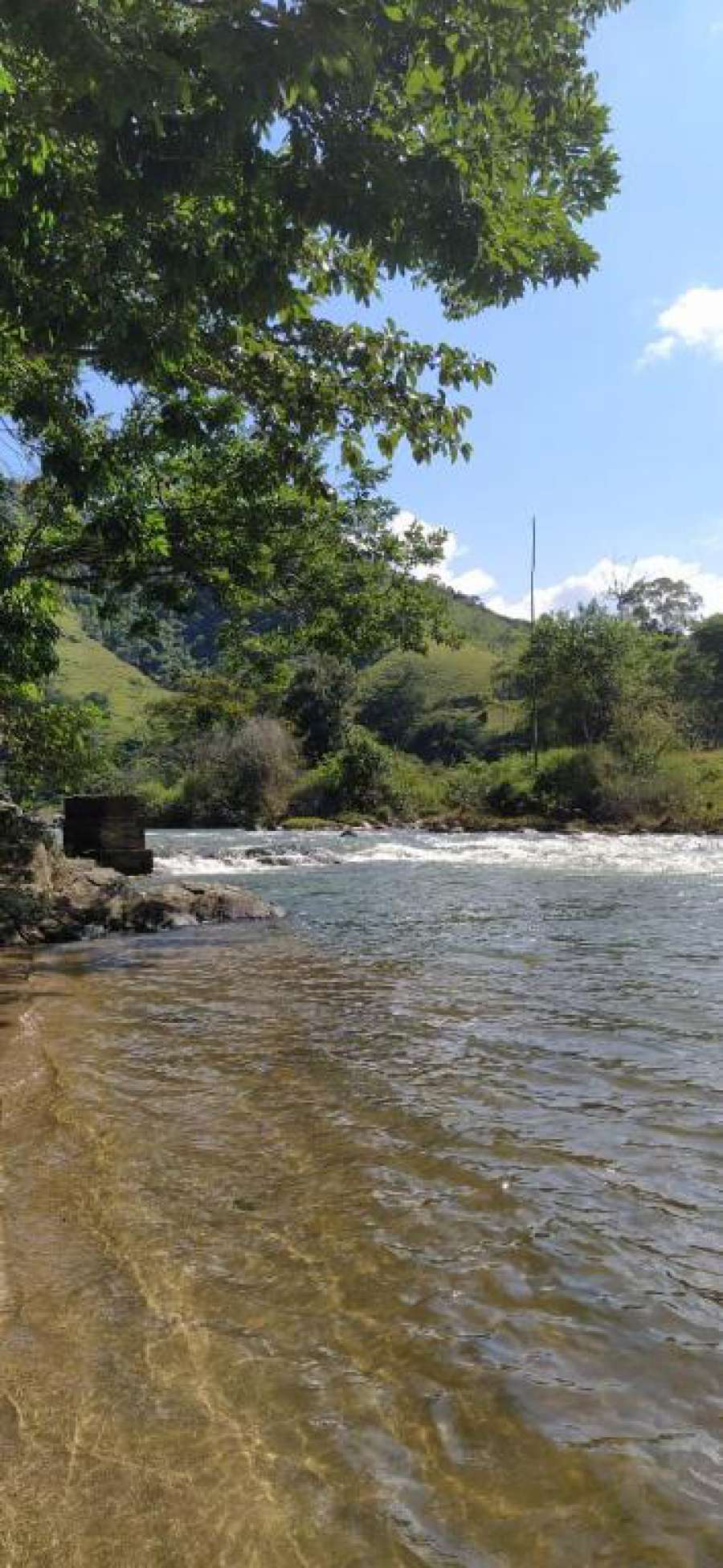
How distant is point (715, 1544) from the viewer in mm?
2398

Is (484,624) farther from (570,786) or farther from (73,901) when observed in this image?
(73,901)

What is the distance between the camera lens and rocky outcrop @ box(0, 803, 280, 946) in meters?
15.1

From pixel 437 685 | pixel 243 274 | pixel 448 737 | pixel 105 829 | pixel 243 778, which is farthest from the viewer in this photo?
pixel 437 685

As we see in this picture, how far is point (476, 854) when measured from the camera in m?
32.9

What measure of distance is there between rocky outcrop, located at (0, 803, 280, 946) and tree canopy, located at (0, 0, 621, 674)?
7644mm

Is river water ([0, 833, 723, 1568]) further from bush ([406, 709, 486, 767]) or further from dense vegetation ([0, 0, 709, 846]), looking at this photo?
bush ([406, 709, 486, 767])

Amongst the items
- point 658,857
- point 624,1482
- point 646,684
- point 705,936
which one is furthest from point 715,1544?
point 646,684

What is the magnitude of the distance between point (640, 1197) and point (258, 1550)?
2588mm

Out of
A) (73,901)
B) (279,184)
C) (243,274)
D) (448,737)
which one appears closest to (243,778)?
(448,737)

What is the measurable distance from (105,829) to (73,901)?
821 cm

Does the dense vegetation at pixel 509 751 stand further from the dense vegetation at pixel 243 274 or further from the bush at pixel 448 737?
the dense vegetation at pixel 243 274

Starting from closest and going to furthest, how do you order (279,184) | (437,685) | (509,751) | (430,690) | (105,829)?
(279,184)
(105,829)
(509,751)
(430,690)
(437,685)

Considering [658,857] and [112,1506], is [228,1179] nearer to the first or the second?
[112,1506]

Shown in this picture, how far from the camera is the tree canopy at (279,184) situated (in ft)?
14.2
